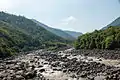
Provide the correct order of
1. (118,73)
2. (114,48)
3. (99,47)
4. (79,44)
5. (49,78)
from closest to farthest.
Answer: (118,73)
(49,78)
(114,48)
(99,47)
(79,44)

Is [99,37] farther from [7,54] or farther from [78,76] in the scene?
[78,76]

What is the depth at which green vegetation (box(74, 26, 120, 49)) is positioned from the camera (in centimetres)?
11518

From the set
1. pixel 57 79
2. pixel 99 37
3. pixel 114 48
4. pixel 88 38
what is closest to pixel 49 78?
pixel 57 79

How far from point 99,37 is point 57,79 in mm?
90804

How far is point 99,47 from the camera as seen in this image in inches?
5118

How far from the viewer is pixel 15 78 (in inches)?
1997

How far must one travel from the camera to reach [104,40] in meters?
127

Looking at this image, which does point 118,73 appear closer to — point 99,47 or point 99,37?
point 99,47

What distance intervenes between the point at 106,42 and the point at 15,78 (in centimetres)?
7597

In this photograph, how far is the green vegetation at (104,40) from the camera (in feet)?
378

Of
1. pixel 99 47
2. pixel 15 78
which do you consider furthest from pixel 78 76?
pixel 99 47

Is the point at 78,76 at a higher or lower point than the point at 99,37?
lower

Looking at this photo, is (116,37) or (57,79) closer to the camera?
(57,79)

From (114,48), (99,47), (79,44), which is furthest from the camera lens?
(79,44)
